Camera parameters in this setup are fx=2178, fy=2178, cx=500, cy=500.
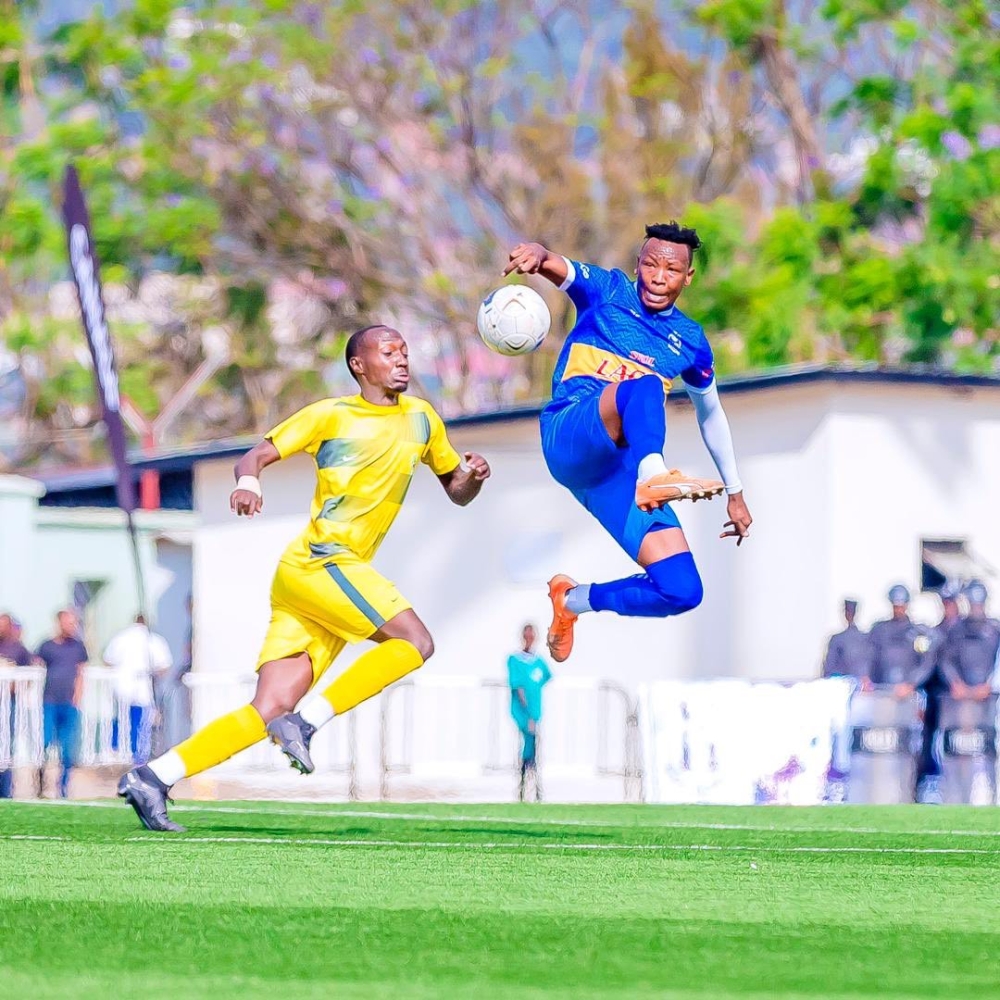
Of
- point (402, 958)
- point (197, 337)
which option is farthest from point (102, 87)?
point (402, 958)

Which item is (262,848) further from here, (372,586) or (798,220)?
(798,220)

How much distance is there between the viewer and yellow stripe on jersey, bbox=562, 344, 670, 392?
8734 mm

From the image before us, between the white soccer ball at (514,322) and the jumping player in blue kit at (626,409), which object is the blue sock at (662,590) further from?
the white soccer ball at (514,322)

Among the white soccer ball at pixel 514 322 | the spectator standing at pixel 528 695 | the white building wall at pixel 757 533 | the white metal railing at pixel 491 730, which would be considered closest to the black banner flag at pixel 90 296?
the white metal railing at pixel 491 730

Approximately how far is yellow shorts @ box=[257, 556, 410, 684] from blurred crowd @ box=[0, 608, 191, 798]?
10231 mm

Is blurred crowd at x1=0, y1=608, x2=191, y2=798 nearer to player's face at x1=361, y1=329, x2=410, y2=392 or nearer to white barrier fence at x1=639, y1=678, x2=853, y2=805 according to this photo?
white barrier fence at x1=639, y1=678, x2=853, y2=805

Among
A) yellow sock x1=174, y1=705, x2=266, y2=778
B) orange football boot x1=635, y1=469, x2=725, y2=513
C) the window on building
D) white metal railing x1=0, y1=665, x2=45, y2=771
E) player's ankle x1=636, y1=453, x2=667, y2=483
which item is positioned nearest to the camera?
orange football boot x1=635, y1=469, x2=725, y2=513

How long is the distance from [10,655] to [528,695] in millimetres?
4984

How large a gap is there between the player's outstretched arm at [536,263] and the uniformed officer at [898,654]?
31.7ft

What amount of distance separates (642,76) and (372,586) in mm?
29906

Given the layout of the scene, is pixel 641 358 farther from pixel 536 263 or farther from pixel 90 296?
pixel 90 296

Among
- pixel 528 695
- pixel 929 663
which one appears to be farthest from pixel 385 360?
pixel 528 695

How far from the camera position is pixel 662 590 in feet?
27.7

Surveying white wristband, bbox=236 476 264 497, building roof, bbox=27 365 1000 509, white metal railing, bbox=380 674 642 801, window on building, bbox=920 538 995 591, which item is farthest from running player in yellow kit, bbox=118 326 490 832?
window on building, bbox=920 538 995 591
